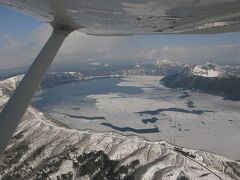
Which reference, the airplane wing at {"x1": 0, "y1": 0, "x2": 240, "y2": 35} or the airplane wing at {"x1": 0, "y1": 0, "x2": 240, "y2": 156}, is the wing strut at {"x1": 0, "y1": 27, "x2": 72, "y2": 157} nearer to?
the airplane wing at {"x1": 0, "y1": 0, "x2": 240, "y2": 156}

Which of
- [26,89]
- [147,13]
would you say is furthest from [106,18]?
[26,89]

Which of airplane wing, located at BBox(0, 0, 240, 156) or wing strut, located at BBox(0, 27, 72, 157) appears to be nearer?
airplane wing, located at BBox(0, 0, 240, 156)

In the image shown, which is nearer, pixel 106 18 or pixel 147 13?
pixel 147 13

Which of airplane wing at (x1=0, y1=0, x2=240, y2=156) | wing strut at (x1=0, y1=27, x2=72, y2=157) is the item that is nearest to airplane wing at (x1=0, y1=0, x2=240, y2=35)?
airplane wing at (x1=0, y1=0, x2=240, y2=156)

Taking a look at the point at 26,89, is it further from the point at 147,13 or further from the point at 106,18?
the point at 147,13

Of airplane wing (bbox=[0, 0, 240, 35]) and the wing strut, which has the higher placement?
airplane wing (bbox=[0, 0, 240, 35])

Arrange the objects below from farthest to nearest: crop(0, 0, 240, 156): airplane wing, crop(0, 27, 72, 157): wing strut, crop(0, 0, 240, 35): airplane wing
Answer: crop(0, 27, 72, 157): wing strut
crop(0, 0, 240, 156): airplane wing
crop(0, 0, 240, 35): airplane wing

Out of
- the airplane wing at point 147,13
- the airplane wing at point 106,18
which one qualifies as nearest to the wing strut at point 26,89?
the airplane wing at point 106,18

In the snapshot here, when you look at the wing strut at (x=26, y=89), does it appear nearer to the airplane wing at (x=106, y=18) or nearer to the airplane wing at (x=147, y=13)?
the airplane wing at (x=106, y=18)
